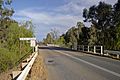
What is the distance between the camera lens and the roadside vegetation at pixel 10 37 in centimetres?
4469

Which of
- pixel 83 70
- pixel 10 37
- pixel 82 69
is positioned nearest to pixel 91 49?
pixel 10 37

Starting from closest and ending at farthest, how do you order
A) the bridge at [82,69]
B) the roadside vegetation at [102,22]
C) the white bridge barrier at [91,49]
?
the bridge at [82,69], the white bridge barrier at [91,49], the roadside vegetation at [102,22]

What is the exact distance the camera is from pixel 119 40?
55.8 meters

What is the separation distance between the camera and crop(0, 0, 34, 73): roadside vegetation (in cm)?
4469

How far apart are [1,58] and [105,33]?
34.6m

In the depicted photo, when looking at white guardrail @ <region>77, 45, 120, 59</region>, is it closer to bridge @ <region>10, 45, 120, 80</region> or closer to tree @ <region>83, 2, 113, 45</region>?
bridge @ <region>10, 45, 120, 80</region>

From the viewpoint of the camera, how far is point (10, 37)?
57.5 m

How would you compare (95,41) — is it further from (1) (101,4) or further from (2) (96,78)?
(2) (96,78)

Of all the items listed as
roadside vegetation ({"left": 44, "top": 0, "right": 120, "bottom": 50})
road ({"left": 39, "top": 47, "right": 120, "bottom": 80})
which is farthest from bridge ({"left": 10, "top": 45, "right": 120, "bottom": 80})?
roadside vegetation ({"left": 44, "top": 0, "right": 120, "bottom": 50})

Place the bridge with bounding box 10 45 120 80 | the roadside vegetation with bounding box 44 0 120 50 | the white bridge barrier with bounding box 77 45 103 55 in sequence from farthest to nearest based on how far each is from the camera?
the roadside vegetation with bounding box 44 0 120 50 < the white bridge barrier with bounding box 77 45 103 55 < the bridge with bounding box 10 45 120 80

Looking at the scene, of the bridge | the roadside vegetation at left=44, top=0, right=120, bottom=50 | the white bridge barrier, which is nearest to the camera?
the bridge

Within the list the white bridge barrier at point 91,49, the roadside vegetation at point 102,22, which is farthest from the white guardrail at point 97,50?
the roadside vegetation at point 102,22

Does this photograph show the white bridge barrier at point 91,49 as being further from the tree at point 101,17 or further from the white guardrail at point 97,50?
the tree at point 101,17

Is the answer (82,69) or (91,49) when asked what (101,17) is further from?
(82,69)
